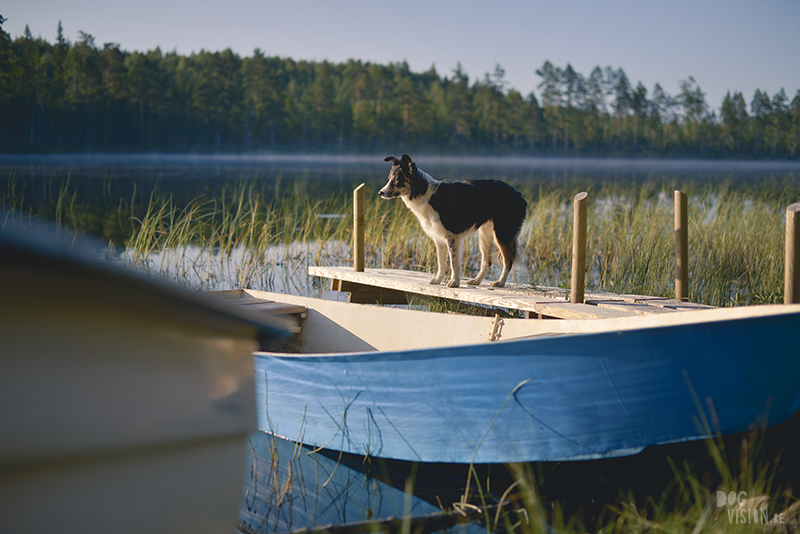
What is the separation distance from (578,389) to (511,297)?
2488 mm

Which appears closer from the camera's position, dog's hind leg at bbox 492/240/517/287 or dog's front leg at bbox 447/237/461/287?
dog's front leg at bbox 447/237/461/287

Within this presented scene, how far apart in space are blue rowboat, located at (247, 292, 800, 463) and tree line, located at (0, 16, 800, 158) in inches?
2238

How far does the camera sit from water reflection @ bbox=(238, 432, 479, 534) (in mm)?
3377

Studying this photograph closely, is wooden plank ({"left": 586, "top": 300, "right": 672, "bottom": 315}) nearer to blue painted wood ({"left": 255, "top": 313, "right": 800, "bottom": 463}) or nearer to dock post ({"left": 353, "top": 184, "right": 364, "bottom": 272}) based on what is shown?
blue painted wood ({"left": 255, "top": 313, "right": 800, "bottom": 463})

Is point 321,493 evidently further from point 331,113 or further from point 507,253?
point 331,113

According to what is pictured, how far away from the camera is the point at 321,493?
366 centimetres

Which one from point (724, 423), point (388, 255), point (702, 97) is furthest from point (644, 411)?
point (702, 97)

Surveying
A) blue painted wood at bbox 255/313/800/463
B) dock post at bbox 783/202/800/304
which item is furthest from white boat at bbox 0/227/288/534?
dock post at bbox 783/202/800/304

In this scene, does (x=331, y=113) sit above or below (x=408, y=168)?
above

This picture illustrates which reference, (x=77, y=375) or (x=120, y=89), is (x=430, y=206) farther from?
(x=120, y=89)

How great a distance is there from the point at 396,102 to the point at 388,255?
258 feet

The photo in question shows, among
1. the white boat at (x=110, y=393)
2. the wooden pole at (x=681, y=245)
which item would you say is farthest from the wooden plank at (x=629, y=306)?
the white boat at (x=110, y=393)

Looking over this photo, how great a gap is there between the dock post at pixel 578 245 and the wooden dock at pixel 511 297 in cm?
14

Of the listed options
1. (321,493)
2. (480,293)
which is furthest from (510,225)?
(321,493)
